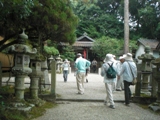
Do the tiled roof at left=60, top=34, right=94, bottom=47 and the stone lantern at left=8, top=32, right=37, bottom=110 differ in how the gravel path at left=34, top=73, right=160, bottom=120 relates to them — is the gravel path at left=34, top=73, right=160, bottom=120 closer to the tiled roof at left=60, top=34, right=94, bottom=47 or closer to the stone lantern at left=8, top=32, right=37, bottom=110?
the stone lantern at left=8, top=32, right=37, bottom=110

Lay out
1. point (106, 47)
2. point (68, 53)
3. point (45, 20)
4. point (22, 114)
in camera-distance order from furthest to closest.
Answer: point (68, 53), point (106, 47), point (45, 20), point (22, 114)

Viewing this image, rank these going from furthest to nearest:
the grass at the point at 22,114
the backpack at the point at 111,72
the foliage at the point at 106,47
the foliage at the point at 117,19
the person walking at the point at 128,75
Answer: the foliage at the point at 117,19, the foliage at the point at 106,47, the person walking at the point at 128,75, the backpack at the point at 111,72, the grass at the point at 22,114

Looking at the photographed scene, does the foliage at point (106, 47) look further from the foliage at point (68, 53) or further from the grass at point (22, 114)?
the grass at point (22, 114)

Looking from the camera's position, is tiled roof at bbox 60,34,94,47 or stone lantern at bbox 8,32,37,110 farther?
tiled roof at bbox 60,34,94,47

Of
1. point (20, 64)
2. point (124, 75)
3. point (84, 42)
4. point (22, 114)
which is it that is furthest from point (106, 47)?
point (22, 114)

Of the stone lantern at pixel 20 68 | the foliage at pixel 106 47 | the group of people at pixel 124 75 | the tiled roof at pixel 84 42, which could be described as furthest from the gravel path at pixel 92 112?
the tiled roof at pixel 84 42

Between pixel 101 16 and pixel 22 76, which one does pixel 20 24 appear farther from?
pixel 101 16

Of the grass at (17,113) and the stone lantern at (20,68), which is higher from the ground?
the stone lantern at (20,68)

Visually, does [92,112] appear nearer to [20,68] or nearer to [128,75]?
[128,75]

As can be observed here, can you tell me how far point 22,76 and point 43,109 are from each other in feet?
4.21

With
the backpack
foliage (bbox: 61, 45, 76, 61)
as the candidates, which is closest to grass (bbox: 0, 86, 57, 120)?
the backpack

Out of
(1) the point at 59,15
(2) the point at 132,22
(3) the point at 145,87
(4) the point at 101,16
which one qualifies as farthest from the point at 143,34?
(1) the point at 59,15

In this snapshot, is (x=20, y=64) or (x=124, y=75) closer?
(x=20, y=64)

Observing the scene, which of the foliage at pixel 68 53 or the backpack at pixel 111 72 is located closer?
the backpack at pixel 111 72
